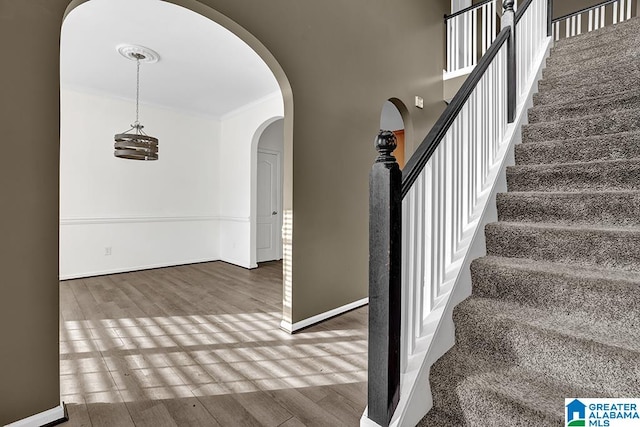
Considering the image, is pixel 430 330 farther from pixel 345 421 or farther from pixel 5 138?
pixel 5 138

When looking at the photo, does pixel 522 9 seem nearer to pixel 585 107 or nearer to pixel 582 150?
pixel 585 107

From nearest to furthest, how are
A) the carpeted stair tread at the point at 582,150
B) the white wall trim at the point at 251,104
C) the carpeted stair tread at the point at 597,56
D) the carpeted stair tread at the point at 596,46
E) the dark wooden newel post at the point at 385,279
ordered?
1. the dark wooden newel post at the point at 385,279
2. the carpeted stair tread at the point at 582,150
3. the carpeted stair tread at the point at 597,56
4. the carpeted stair tread at the point at 596,46
5. the white wall trim at the point at 251,104

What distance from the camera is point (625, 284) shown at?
1246 millimetres

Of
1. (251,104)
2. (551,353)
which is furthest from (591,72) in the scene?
(251,104)

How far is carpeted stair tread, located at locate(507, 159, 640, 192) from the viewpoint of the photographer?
1708 mm

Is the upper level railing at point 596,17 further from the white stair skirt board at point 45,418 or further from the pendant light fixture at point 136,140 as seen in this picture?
the white stair skirt board at point 45,418

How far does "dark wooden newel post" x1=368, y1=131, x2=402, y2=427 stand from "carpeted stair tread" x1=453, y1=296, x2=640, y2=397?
1.36ft

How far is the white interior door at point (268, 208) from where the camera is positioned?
6031 millimetres

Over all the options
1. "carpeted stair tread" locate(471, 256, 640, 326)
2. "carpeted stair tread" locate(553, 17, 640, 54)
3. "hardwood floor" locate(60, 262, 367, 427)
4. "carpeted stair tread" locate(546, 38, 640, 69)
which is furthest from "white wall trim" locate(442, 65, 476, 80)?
"carpeted stair tread" locate(471, 256, 640, 326)

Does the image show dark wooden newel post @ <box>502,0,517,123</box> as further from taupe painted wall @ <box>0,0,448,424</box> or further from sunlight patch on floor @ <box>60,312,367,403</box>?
sunlight patch on floor @ <box>60,312,367,403</box>

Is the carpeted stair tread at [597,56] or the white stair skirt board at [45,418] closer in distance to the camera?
the white stair skirt board at [45,418]

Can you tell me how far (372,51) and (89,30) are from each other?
2.72 meters

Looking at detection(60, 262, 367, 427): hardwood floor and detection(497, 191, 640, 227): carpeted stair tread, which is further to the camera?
detection(60, 262, 367, 427): hardwood floor

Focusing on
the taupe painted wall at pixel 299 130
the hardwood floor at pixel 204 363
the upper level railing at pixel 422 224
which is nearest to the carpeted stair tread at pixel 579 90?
the upper level railing at pixel 422 224
